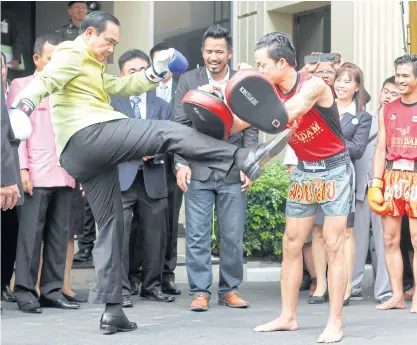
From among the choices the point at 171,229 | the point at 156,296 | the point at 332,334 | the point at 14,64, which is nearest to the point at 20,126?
the point at 332,334

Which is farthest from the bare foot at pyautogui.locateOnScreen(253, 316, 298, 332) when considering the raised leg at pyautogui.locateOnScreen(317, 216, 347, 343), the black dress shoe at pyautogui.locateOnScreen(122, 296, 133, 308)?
the black dress shoe at pyautogui.locateOnScreen(122, 296, 133, 308)

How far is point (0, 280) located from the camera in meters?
8.16

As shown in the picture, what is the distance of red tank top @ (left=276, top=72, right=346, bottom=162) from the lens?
21.5 ft

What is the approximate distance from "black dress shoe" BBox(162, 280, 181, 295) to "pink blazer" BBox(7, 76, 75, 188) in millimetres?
1419

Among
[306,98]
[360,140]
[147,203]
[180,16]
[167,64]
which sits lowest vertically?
[147,203]

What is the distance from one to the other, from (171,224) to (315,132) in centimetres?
268

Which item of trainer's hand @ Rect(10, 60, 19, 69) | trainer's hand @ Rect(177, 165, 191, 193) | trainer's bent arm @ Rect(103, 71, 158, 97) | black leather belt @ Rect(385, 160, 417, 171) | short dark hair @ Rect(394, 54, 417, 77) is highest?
trainer's hand @ Rect(10, 60, 19, 69)

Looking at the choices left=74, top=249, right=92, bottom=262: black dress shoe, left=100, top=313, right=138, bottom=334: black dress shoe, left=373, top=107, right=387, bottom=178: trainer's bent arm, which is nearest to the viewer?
left=100, top=313, right=138, bottom=334: black dress shoe

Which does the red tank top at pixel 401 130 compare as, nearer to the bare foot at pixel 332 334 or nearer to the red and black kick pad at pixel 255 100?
the bare foot at pixel 332 334

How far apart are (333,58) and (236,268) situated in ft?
7.62

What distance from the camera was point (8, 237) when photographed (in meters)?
8.12

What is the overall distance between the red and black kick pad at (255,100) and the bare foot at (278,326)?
1.49 metres

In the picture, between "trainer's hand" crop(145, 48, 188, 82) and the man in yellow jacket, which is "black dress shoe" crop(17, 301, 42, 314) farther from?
"trainer's hand" crop(145, 48, 188, 82)

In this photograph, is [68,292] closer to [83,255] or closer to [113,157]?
[83,255]
